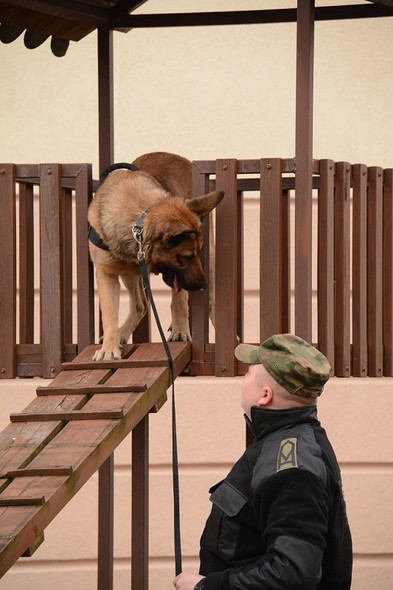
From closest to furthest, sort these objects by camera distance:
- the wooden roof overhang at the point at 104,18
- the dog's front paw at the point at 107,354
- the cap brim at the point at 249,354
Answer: the cap brim at the point at 249,354
the dog's front paw at the point at 107,354
the wooden roof overhang at the point at 104,18

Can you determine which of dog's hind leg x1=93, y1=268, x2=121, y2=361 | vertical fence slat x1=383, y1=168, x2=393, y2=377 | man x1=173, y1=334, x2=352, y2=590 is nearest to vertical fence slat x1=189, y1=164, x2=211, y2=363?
dog's hind leg x1=93, y1=268, x2=121, y2=361

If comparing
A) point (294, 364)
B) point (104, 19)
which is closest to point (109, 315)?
point (104, 19)

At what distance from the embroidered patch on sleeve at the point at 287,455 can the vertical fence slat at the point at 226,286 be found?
2.40 m

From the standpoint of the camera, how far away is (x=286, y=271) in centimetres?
654

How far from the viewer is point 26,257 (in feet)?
22.6

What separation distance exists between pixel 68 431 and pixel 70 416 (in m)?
0.14

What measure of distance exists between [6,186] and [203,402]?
3.58 metres

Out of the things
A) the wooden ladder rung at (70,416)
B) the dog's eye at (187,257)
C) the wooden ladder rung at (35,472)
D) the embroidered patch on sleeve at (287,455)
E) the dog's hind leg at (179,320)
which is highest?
the dog's eye at (187,257)

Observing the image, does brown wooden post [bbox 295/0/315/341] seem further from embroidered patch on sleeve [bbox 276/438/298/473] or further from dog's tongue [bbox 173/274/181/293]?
embroidered patch on sleeve [bbox 276/438/298/473]

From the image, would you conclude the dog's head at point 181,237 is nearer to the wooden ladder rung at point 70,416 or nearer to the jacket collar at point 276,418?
the wooden ladder rung at point 70,416

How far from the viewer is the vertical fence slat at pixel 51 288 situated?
21.3ft

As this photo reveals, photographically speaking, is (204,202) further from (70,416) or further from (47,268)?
(70,416)

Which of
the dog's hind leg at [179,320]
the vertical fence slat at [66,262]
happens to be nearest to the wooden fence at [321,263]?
→ the dog's hind leg at [179,320]

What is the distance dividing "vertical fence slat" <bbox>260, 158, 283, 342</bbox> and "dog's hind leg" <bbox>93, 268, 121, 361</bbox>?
777mm
